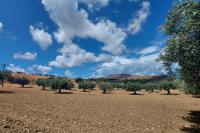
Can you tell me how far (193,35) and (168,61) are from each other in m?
3.44

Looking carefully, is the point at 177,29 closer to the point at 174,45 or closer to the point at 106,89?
the point at 174,45

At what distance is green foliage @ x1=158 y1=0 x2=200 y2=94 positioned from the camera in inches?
655

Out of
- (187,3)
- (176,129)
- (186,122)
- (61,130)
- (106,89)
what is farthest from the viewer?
(106,89)

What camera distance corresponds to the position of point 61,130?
15547mm

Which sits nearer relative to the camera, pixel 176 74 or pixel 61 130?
pixel 61 130

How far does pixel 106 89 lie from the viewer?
3915 inches

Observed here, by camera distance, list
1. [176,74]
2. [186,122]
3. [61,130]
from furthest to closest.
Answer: [186,122] → [176,74] → [61,130]

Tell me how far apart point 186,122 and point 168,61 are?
7140 mm

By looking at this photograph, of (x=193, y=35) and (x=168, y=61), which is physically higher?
(x=193, y=35)

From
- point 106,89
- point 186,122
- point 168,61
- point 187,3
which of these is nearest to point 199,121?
point 186,122

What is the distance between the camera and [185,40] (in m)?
17.4

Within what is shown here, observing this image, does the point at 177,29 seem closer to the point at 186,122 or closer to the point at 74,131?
the point at 186,122

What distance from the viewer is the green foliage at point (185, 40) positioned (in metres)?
16.6

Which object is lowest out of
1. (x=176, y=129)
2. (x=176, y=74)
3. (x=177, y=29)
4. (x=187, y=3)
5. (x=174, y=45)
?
(x=176, y=129)
